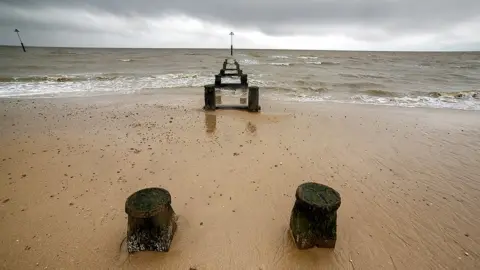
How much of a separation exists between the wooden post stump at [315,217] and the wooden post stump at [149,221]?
1627 millimetres

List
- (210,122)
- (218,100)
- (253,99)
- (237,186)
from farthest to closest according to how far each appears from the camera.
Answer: (218,100)
(253,99)
(210,122)
(237,186)

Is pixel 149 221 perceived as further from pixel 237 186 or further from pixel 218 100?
pixel 218 100

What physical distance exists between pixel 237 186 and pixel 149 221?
2.00 meters

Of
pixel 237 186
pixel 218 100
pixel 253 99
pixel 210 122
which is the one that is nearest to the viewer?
pixel 237 186

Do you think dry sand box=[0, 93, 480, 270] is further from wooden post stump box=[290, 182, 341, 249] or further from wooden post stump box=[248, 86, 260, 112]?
wooden post stump box=[248, 86, 260, 112]

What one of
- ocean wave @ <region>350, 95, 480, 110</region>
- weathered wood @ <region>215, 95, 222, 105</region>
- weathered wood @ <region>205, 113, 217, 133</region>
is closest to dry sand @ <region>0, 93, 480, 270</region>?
weathered wood @ <region>205, 113, 217, 133</region>

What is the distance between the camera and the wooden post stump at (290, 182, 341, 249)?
115 inches

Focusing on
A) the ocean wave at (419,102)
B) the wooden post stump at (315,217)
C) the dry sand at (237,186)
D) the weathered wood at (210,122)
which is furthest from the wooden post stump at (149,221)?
the ocean wave at (419,102)

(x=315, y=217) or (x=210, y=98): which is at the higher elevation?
(x=210, y=98)

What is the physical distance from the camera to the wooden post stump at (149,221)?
2.85m

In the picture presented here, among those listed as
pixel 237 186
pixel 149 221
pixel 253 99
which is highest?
pixel 253 99

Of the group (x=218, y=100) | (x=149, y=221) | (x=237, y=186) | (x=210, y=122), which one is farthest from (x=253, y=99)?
(x=149, y=221)

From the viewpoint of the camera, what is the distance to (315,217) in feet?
9.80

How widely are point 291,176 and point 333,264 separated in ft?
6.88
